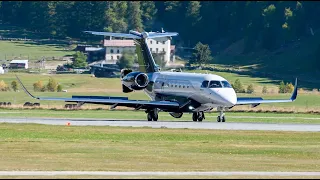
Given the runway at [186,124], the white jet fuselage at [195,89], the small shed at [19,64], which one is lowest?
the runway at [186,124]

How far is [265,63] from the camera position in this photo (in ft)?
600

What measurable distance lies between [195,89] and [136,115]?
9.86m

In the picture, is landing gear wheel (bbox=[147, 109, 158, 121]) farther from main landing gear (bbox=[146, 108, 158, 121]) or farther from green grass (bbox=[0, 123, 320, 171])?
green grass (bbox=[0, 123, 320, 171])

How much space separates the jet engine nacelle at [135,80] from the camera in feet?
281

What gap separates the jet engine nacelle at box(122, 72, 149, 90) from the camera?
85688mm

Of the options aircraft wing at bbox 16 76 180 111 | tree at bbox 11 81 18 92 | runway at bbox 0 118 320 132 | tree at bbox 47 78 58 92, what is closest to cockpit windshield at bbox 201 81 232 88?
aircraft wing at bbox 16 76 180 111

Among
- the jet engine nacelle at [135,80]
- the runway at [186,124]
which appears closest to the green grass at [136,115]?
the jet engine nacelle at [135,80]

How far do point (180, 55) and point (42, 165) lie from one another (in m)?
152

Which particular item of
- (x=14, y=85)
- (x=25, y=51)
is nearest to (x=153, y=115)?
(x=14, y=85)

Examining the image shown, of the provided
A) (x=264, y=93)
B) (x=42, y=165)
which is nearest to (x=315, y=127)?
(x=42, y=165)

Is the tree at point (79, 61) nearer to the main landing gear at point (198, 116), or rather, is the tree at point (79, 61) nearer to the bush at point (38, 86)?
the bush at point (38, 86)

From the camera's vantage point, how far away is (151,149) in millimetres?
55656

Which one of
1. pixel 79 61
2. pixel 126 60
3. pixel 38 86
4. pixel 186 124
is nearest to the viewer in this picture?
pixel 186 124

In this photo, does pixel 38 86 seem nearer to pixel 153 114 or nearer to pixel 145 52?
pixel 145 52
